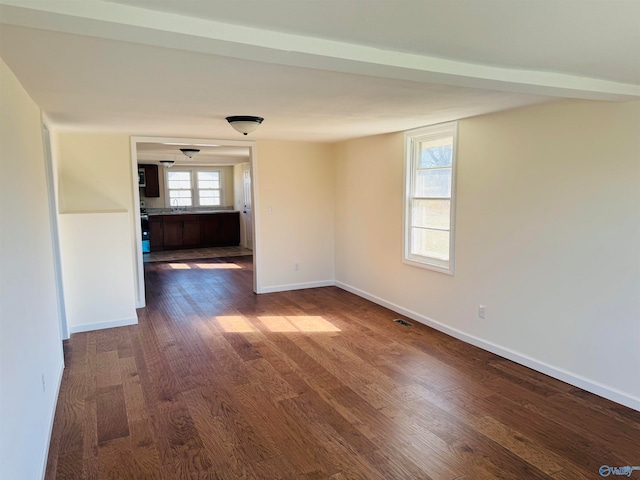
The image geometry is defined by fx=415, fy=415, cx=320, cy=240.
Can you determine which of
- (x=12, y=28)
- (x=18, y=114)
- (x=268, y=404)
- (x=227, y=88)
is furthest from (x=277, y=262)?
(x=12, y=28)

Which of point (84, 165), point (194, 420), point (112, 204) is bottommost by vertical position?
point (194, 420)

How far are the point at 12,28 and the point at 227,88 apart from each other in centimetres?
118

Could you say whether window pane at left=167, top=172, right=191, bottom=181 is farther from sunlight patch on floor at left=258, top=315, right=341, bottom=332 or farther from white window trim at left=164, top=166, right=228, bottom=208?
sunlight patch on floor at left=258, top=315, right=341, bottom=332

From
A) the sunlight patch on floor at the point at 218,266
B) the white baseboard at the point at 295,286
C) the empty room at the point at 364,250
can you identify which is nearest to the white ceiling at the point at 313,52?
the empty room at the point at 364,250

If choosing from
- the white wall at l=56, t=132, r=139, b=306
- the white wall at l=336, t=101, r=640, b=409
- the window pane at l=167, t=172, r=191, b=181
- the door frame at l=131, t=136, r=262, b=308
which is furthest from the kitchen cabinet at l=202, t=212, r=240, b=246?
the white wall at l=336, t=101, r=640, b=409

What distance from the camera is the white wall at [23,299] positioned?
1673 millimetres

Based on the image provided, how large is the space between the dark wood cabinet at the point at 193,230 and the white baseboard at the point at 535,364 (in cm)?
612

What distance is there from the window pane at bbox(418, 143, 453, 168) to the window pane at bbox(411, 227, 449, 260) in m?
0.72

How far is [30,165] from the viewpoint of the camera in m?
2.55

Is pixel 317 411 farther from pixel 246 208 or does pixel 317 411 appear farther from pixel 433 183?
pixel 246 208

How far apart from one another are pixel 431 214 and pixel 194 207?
7.70m

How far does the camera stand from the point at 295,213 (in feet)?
20.1

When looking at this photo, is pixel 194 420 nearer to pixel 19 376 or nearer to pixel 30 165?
pixel 19 376

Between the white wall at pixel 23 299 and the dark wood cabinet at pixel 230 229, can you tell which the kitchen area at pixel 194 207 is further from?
the white wall at pixel 23 299
